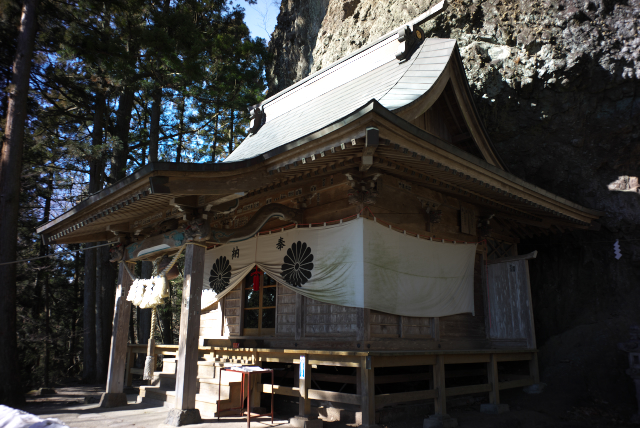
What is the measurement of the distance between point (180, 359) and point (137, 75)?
1112 cm

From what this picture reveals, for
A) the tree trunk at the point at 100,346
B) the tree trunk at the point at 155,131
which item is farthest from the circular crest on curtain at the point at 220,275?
the tree trunk at the point at 155,131

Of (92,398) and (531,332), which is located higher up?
(531,332)

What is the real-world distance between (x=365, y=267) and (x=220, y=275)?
11.7ft

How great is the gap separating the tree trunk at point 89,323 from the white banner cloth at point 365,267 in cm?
869

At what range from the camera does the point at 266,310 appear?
8289 mm

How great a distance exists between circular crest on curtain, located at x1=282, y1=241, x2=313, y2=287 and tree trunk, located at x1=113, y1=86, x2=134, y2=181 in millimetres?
10462

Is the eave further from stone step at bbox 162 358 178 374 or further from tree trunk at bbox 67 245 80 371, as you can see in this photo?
tree trunk at bbox 67 245 80 371

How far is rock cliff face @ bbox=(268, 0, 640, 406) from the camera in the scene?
29.9 ft

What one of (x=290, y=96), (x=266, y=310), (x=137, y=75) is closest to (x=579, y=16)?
(x=290, y=96)

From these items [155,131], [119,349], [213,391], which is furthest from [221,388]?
[155,131]

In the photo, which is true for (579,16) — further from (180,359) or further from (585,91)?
(180,359)

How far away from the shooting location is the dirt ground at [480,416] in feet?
20.3

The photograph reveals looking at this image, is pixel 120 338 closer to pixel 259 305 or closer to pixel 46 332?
pixel 259 305

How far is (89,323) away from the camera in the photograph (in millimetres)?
14781
